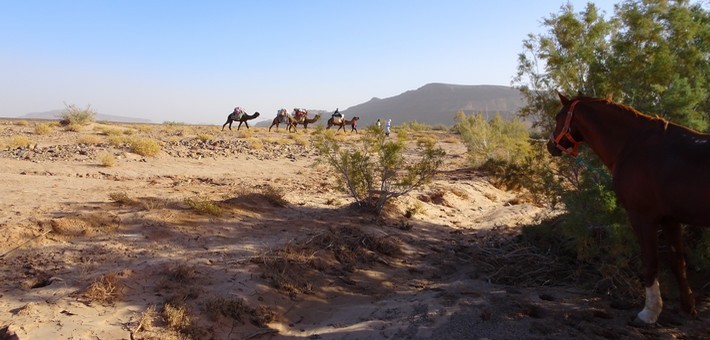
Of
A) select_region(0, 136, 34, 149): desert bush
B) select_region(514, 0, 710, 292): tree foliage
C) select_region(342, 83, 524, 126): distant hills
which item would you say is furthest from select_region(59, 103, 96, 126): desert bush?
select_region(342, 83, 524, 126): distant hills

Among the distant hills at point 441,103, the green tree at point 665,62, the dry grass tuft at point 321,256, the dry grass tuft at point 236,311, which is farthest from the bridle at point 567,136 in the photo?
the distant hills at point 441,103

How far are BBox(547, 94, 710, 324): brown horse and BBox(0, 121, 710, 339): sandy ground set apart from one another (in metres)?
0.68

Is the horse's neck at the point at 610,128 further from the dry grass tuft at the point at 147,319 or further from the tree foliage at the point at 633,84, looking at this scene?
the dry grass tuft at the point at 147,319

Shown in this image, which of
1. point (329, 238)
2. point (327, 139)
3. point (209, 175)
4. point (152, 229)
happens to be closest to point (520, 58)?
point (327, 139)

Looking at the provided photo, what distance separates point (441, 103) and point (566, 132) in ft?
453

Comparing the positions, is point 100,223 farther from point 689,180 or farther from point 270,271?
point 689,180

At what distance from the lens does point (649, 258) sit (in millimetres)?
4562

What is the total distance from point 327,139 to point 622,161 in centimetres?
605

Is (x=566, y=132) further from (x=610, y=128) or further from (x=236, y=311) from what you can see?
(x=236, y=311)

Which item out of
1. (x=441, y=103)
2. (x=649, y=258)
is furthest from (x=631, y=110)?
(x=441, y=103)

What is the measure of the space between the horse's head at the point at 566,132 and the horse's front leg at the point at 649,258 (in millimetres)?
1077

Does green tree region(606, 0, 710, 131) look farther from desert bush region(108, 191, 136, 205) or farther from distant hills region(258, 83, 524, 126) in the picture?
distant hills region(258, 83, 524, 126)

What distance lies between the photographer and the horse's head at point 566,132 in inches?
210

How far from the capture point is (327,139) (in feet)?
32.6
